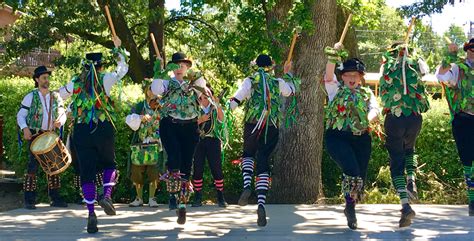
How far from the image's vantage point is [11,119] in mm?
11555

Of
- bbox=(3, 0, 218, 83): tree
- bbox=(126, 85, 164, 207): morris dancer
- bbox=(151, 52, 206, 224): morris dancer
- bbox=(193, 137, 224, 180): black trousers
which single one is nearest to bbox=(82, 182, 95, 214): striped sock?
bbox=(151, 52, 206, 224): morris dancer

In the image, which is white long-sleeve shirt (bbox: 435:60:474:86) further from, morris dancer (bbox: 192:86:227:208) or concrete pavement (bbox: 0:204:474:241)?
morris dancer (bbox: 192:86:227:208)

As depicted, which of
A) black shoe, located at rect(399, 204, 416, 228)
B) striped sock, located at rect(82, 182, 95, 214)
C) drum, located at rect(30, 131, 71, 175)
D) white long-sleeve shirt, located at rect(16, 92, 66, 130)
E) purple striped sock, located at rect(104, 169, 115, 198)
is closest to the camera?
black shoe, located at rect(399, 204, 416, 228)

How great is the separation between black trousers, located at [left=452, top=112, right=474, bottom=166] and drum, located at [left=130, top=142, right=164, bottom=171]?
13.9 ft

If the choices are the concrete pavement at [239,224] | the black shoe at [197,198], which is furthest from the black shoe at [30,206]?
the black shoe at [197,198]

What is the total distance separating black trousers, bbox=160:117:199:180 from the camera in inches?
313

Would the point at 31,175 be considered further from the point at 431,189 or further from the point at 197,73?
the point at 431,189

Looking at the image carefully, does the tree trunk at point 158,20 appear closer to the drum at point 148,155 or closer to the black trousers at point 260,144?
the drum at point 148,155

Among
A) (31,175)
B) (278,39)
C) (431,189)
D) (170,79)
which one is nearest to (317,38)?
(278,39)

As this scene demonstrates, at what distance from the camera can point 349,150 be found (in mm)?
7613

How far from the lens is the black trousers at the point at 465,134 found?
26.2 feet

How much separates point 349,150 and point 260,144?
44.2 inches

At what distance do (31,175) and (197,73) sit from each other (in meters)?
3.49

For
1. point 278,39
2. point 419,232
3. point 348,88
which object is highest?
point 278,39
